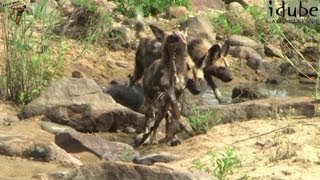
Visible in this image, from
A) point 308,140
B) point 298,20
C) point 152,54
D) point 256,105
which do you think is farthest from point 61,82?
point 298,20

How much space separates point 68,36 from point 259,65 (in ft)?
12.3

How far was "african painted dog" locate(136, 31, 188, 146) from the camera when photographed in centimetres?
760

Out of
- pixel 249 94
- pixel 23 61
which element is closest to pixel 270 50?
pixel 249 94

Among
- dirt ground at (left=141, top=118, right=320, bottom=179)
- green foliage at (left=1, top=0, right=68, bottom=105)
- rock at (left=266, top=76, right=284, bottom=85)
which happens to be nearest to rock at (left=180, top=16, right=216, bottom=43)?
rock at (left=266, top=76, right=284, bottom=85)

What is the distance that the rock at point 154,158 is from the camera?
6.79 meters

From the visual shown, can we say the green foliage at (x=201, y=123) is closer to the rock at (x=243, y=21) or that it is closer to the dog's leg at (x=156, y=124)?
the dog's leg at (x=156, y=124)

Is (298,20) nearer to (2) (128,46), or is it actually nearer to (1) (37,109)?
(2) (128,46)

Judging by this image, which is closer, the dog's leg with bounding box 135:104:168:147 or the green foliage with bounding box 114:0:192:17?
the dog's leg with bounding box 135:104:168:147

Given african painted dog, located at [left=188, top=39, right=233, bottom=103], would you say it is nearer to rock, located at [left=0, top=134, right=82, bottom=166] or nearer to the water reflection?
the water reflection

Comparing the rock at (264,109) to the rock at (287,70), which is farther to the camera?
the rock at (287,70)

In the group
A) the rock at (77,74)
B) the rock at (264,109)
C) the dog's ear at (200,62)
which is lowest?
the rock at (77,74)

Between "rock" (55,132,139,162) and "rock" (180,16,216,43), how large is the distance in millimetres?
6903

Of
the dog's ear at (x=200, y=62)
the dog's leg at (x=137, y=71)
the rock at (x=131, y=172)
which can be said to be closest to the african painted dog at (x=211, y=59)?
the dog's ear at (x=200, y=62)

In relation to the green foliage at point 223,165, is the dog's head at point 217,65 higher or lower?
lower
